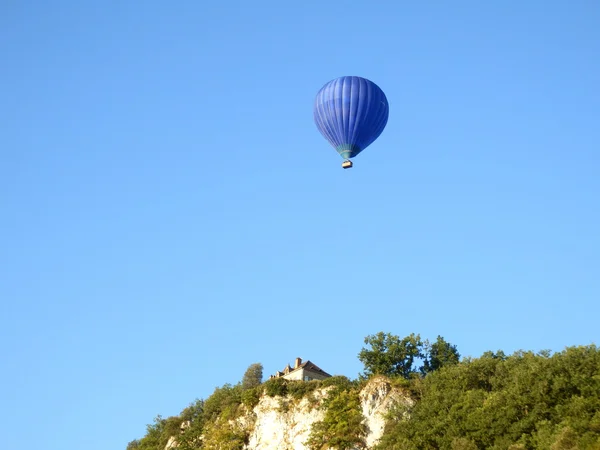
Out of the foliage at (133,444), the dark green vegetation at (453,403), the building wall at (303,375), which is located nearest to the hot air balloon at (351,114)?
the dark green vegetation at (453,403)

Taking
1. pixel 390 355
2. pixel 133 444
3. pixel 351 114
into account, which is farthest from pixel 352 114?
pixel 133 444

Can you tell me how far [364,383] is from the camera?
2297 inches

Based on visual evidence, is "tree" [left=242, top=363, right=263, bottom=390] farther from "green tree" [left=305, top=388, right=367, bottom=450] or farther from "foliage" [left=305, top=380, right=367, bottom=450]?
"green tree" [left=305, top=388, right=367, bottom=450]

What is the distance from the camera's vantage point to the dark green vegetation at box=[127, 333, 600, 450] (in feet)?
156

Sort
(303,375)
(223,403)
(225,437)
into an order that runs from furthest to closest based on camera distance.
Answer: (303,375), (223,403), (225,437)

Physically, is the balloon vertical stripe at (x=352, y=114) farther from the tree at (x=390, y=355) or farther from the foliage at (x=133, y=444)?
the foliage at (x=133, y=444)

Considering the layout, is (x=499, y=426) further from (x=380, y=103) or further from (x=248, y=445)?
(x=380, y=103)

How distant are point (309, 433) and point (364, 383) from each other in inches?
185

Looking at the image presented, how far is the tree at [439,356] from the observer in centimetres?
6481

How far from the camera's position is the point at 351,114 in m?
61.4

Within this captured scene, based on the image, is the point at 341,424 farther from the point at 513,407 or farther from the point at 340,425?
the point at 513,407

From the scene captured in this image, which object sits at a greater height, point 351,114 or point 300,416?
point 351,114

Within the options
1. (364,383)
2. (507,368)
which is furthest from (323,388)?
(507,368)

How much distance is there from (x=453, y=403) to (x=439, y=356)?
1271 cm
